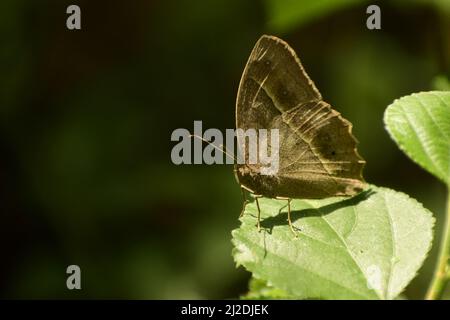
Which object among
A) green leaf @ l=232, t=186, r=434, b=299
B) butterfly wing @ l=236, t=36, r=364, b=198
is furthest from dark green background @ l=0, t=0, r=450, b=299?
green leaf @ l=232, t=186, r=434, b=299

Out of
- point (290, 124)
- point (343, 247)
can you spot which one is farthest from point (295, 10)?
point (343, 247)

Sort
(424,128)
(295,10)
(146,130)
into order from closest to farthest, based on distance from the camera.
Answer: (424,128)
(295,10)
(146,130)

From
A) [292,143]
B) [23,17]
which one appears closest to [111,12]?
[23,17]

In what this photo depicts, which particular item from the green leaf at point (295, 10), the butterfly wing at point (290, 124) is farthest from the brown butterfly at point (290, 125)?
the green leaf at point (295, 10)

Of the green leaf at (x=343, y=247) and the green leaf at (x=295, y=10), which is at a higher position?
the green leaf at (x=295, y=10)

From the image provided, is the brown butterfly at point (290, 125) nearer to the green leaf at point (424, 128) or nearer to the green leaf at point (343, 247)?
the green leaf at point (343, 247)

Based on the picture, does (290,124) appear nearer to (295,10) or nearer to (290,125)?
(290,125)
